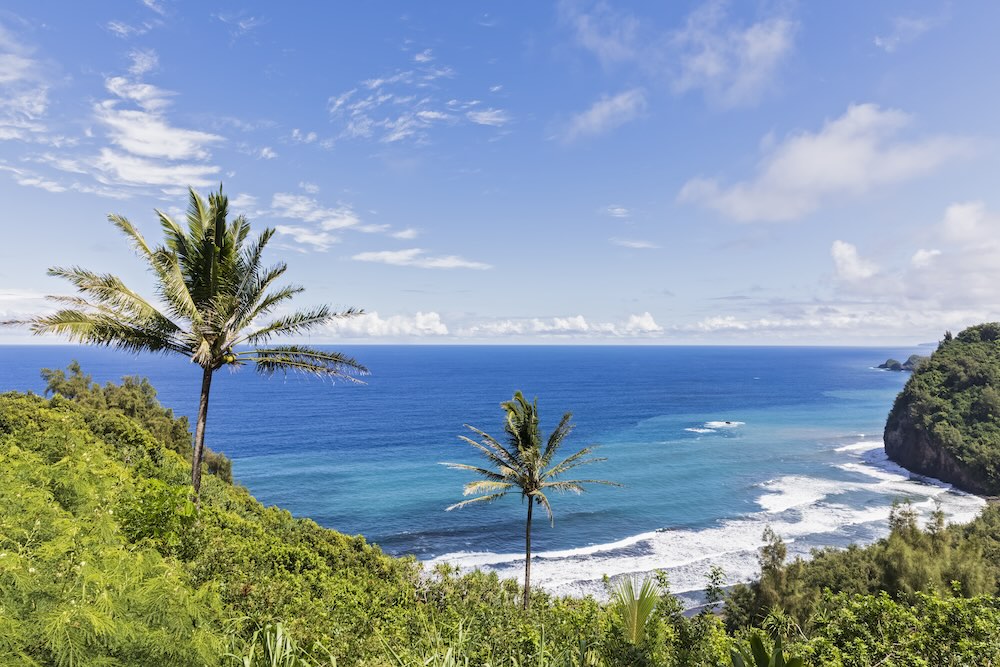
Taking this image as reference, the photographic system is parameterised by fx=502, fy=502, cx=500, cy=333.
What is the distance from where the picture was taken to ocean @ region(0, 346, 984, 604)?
40.9 metres

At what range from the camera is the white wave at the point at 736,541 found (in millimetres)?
36344

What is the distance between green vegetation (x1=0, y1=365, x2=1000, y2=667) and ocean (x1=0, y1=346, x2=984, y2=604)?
5374 mm

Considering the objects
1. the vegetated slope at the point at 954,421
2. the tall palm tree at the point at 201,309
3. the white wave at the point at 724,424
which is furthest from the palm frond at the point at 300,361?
the white wave at the point at 724,424

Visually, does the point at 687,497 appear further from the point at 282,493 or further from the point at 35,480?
the point at 35,480

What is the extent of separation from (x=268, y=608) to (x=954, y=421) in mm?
86994

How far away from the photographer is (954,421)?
66750mm

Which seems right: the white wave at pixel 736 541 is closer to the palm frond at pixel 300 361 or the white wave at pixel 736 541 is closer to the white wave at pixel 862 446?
the white wave at pixel 862 446

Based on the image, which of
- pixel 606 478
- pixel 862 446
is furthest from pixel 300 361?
pixel 862 446

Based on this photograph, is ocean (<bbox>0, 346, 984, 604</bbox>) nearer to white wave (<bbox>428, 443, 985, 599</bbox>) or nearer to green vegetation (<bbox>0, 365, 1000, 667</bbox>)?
white wave (<bbox>428, 443, 985, 599</bbox>)

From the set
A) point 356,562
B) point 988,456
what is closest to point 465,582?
point 356,562

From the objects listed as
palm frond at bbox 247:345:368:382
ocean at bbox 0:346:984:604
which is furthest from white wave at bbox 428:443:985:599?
palm frond at bbox 247:345:368:382

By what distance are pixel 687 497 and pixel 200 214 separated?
53419 mm

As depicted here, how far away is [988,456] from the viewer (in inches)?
2271

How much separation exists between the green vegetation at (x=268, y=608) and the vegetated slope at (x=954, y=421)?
6527 centimetres
